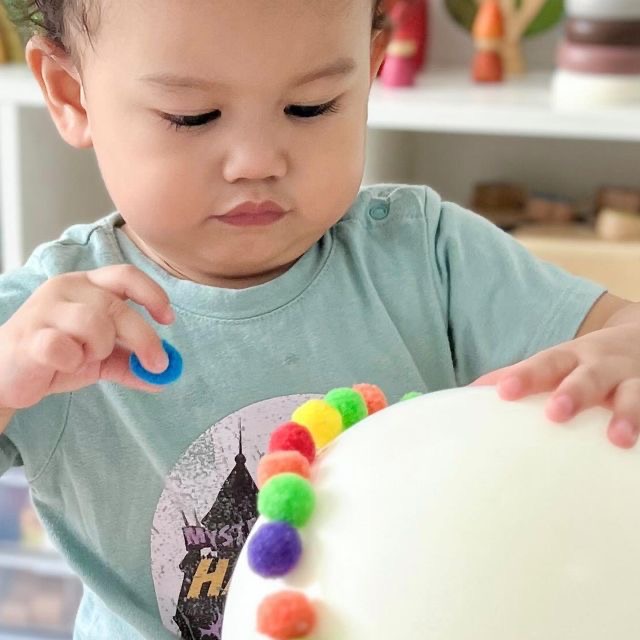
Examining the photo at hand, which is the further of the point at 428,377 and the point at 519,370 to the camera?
the point at 428,377

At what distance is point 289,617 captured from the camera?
436mm

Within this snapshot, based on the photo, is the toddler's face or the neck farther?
the neck

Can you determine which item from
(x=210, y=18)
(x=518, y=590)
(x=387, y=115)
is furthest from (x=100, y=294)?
(x=387, y=115)

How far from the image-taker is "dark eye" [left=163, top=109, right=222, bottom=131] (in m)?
0.61

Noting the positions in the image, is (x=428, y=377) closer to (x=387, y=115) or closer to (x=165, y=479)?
(x=165, y=479)

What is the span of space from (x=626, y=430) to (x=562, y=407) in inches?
1.1

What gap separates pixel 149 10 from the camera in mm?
597

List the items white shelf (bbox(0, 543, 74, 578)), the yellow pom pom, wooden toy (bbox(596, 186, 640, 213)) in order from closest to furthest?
the yellow pom pom, wooden toy (bbox(596, 186, 640, 213)), white shelf (bbox(0, 543, 74, 578))

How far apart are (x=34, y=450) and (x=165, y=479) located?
0.09 metres

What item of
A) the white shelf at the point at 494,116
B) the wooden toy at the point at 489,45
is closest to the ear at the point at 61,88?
the white shelf at the point at 494,116

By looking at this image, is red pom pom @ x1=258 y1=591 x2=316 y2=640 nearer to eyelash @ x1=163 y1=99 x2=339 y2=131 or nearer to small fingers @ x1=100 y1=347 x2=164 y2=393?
small fingers @ x1=100 y1=347 x2=164 y2=393

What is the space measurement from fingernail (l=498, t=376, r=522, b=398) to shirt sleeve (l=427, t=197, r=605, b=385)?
24 cm

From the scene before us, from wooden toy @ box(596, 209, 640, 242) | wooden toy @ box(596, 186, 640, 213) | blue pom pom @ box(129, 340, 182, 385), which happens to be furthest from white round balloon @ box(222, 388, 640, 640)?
wooden toy @ box(596, 186, 640, 213)

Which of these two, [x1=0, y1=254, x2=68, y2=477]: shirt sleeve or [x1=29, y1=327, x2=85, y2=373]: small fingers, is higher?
[x1=29, y1=327, x2=85, y2=373]: small fingers
